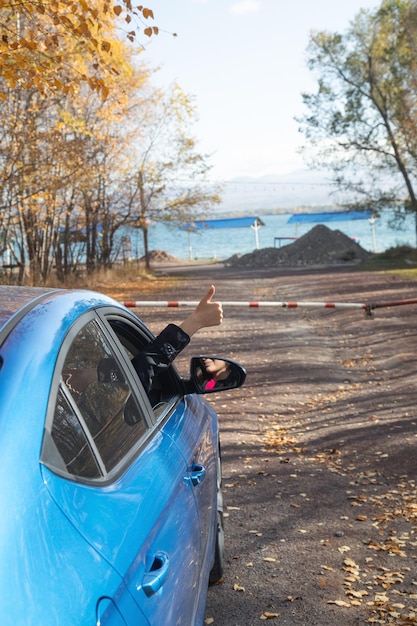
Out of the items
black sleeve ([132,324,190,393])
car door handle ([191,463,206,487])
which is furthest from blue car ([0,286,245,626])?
black sleeve ([132,324,190,393])

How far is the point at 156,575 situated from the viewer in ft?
7.27

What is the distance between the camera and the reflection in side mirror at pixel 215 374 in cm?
389

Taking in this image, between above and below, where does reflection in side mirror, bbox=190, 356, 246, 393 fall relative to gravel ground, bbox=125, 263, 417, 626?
above

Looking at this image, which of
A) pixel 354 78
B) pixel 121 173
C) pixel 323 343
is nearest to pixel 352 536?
pixel 323 343

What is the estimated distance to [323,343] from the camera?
54.9 ft

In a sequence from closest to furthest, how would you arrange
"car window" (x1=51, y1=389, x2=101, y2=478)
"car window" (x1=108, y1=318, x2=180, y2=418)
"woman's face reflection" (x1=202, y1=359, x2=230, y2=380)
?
"car window" (x1=51, y1=389, x2=101, y2=478) < "car window" (x1=108, y1=318, x2=180, y2=418) < "woman's face reflection" (x1=202, y1=359, x2=230, y2=380)

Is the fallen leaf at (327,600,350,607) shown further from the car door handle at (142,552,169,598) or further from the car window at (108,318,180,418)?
the car door handle at (142,552,169,598)

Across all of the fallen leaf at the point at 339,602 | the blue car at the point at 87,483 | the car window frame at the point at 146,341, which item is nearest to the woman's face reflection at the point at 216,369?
the car window frame at the point at 146,341

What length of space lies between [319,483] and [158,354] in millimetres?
3599

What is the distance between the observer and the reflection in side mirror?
3.89 metres

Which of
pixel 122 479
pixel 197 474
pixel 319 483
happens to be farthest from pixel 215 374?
pixel 319 483

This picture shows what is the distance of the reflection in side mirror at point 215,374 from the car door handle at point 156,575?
152cm

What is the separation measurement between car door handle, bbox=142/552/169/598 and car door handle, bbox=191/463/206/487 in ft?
2.71

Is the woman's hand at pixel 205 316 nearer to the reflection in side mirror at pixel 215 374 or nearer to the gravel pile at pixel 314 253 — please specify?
the reflection in side mirror at pixel 215 374
